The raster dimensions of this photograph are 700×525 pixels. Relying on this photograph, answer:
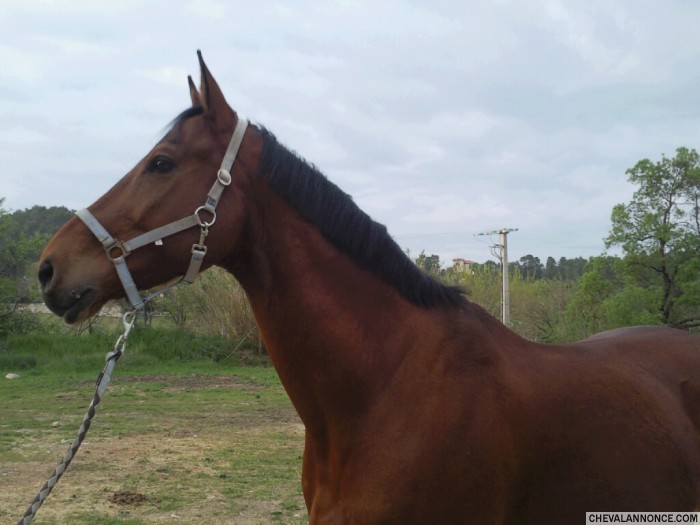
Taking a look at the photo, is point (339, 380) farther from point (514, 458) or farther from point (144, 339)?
point (144, 339)

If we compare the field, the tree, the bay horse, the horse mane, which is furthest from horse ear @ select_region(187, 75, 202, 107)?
the tree

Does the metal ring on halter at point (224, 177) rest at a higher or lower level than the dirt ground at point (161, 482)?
higher

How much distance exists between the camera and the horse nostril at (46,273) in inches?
86.2

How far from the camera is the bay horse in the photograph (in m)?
2.19

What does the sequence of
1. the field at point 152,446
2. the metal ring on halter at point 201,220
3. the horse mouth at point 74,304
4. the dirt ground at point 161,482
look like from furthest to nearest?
the field at point 152,446 → the dirt ground at point 161,482 → the metal ring on halter at point 201,220 → the horse mouth at point 74,304

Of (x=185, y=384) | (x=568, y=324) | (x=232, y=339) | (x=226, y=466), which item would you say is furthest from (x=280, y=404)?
(x=232, y=339)

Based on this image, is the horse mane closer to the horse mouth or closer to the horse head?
the horse head

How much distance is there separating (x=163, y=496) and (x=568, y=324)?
820cm

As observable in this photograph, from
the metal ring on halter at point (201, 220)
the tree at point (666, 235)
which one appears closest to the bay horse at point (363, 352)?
the metal ring on halter at point (201, 220)

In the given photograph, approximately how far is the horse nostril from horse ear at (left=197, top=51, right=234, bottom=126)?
86 cm

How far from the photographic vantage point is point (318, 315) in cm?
235

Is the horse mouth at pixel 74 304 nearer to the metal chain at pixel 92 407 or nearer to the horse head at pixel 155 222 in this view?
the horse head at pixel 155 222

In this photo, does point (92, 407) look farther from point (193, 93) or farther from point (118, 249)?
point (193, 93)

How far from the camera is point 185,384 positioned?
14.6 m
